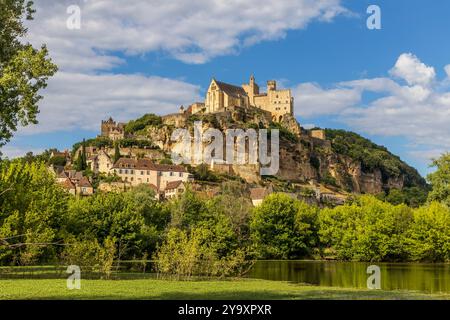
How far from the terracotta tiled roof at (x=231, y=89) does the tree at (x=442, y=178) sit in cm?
10392

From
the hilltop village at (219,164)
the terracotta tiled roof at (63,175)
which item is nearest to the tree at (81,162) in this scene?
the hilltop village at (219,164)

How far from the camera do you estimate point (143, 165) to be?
418ft

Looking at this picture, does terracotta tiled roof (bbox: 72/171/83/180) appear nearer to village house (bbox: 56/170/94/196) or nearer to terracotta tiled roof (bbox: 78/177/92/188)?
village house (bbox: 56/170/94/196)

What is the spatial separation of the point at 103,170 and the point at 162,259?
98.2 meters

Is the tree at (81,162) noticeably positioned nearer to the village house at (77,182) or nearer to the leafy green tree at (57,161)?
the village house at (77,182)

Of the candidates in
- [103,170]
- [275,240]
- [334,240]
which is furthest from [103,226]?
[103,170]

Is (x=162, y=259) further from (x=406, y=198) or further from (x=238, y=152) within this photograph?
(x=406, y=198)

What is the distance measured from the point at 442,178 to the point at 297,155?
94.9 m

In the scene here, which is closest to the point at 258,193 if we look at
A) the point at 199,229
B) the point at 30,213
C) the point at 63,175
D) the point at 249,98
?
the point at 63,175

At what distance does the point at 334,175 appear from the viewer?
179m

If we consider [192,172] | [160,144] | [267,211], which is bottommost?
[267,211]

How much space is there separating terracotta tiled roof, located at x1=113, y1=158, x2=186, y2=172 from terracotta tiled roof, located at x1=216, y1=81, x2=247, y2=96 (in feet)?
152

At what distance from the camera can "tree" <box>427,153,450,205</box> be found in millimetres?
68875
